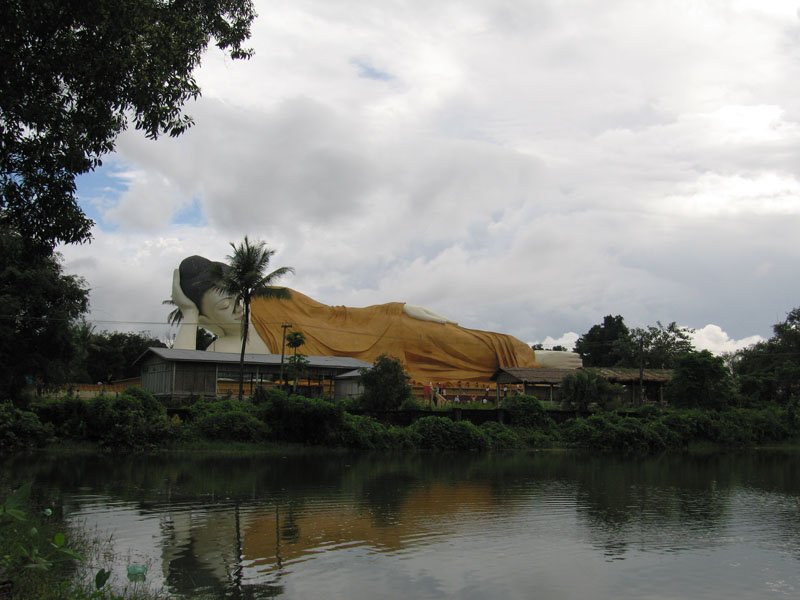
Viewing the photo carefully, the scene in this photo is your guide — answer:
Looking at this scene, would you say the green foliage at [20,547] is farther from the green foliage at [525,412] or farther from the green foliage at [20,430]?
the green foliage at [525,412]

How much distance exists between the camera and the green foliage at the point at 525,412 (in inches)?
1196

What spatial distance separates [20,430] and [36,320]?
4.02 m

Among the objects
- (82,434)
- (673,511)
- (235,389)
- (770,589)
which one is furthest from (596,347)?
(770,589)

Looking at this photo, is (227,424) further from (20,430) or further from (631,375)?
(631,375)

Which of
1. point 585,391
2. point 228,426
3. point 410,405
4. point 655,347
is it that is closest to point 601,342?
point 655,347

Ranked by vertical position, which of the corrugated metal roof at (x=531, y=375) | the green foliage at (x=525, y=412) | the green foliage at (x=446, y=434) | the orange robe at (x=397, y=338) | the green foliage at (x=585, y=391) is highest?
the orange robe at (x=397, y=338)

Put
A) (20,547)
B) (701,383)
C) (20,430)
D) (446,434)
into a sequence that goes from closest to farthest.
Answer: (20,547), (20,430), (446,434), (701,383)

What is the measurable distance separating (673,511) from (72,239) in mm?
10303

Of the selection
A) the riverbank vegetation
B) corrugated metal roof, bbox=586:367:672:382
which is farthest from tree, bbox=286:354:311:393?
corrugated metal roof, bbox=586:367:672:382

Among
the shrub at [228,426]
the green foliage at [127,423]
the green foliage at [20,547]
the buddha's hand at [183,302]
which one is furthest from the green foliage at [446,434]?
the green foliage at [20,547]

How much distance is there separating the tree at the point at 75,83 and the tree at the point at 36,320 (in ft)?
54.8

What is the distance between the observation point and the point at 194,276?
38.2m

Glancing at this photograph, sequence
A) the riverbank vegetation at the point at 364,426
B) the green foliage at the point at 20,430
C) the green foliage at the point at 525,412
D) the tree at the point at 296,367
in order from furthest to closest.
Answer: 1. the tree at the point at 296,367
2. the green foliage at the point at 525,412
3. the riverbank vegetation at the point at 364,426
4. the green foliage at the point at 20,430

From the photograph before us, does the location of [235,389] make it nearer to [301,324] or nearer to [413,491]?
[301,324]
